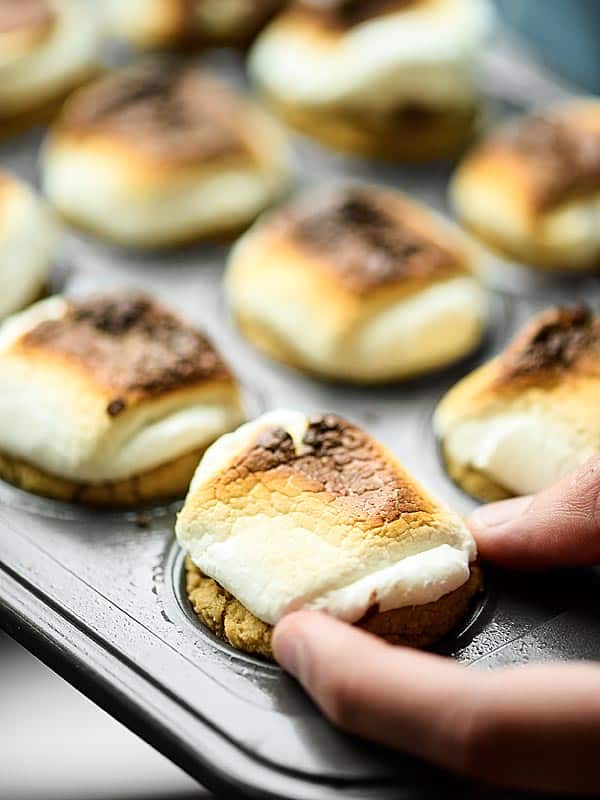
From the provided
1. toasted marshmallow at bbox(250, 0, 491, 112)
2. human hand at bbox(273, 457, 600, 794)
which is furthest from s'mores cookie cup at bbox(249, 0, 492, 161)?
human hand at bbox(273, 457, 600, 794)

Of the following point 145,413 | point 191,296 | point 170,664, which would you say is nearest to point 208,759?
point 170,664

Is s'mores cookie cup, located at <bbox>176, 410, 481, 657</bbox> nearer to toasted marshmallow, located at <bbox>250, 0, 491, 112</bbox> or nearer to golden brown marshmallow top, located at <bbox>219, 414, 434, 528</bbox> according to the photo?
golden brown marshmallow top, located at <bbox>219, 414, 434, 528</bbox>

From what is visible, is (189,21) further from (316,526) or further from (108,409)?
(316,526)

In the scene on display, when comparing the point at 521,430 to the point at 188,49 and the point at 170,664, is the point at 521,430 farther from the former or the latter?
the point at 188,49

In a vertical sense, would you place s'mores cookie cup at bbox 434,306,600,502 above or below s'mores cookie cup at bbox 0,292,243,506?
below

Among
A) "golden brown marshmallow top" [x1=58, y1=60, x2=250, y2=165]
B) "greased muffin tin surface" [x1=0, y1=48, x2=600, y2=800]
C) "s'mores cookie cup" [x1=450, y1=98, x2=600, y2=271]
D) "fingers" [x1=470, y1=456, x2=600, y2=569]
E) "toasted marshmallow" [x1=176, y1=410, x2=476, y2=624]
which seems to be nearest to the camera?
"greased muffin tin surface" [x1=0, y1=48, x2=600, y2=800]

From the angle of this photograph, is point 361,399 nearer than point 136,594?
No
